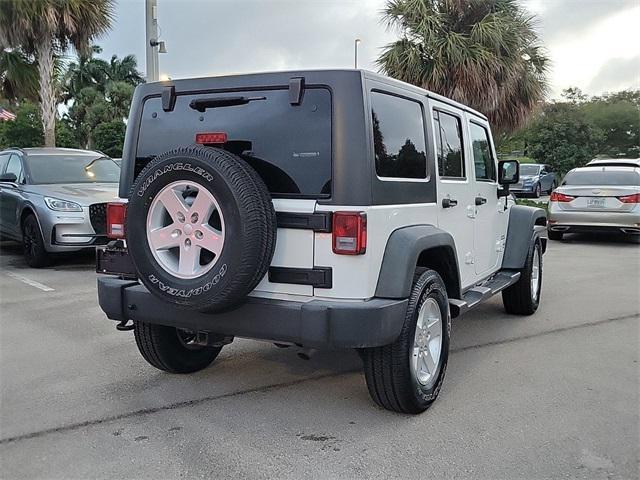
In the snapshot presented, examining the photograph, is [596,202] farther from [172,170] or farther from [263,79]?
[172,170]

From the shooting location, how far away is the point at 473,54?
13.0m

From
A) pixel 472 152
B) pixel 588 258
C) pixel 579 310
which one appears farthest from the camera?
pixel 588 258

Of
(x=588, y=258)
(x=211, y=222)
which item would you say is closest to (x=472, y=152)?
(x=211, y=222)

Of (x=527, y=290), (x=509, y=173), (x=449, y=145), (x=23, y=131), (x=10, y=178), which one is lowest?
(x=527, y=290)

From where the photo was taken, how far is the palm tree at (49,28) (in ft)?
47.6

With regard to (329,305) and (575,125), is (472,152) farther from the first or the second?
(575,125)

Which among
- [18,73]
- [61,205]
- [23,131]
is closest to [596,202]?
[61,205]

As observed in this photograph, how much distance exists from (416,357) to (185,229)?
4.98ft

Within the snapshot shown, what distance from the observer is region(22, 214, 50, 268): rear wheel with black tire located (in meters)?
8.34

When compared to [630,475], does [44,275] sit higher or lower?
higher

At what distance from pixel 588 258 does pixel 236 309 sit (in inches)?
314

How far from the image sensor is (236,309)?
3338mm

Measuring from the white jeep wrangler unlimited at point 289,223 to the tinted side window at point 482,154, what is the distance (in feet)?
4.31

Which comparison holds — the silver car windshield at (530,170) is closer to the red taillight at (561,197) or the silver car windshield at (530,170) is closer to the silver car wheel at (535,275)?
the red taillight at (561,197)
